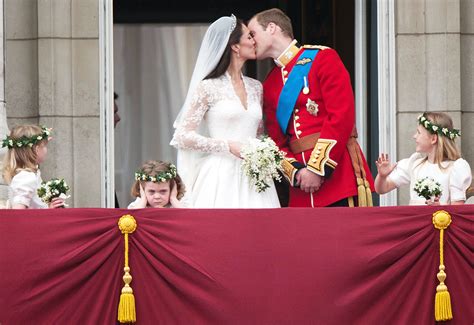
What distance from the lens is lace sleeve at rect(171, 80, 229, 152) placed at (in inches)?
484

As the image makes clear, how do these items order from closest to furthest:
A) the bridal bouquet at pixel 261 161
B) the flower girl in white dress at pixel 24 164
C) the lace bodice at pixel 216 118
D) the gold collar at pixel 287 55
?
the flower girl in white dress at pixel 24 164 < the bridal bouquet at pixel 261 161 < the lace bodice at pixel 216 118 < the gold collar at pixel 287 55

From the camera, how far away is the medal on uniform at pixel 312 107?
12.4m

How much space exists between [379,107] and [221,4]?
12.0ft

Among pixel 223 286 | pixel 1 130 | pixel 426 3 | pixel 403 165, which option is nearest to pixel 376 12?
pixel 426 3

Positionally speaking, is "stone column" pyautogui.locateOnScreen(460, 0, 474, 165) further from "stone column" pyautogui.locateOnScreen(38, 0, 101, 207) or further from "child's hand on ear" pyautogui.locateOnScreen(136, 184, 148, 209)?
"child's hand on ear" pyautogui.locateOnScreen(136, 184, 148, 209)

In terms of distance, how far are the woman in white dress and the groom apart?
144 mm

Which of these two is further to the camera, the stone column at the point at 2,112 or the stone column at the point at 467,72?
the stone column at the point at 467,72

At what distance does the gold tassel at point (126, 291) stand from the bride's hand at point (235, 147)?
5.14 ft

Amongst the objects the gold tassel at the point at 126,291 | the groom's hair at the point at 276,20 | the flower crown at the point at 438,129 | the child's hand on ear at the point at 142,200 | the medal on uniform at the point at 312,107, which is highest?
the groom's hair at the point at 276,20

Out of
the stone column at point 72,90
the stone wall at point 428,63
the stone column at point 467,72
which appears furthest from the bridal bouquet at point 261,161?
the stone column at point 467,72

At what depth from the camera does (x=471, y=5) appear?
47.0ft

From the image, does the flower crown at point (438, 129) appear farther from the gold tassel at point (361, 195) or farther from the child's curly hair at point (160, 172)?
the child's curly hair at point (160, 172)

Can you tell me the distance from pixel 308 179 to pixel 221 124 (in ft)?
2.41

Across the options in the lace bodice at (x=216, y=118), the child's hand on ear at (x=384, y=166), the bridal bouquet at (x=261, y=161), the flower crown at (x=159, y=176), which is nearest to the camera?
the flower crown at (x=159, y=176)
